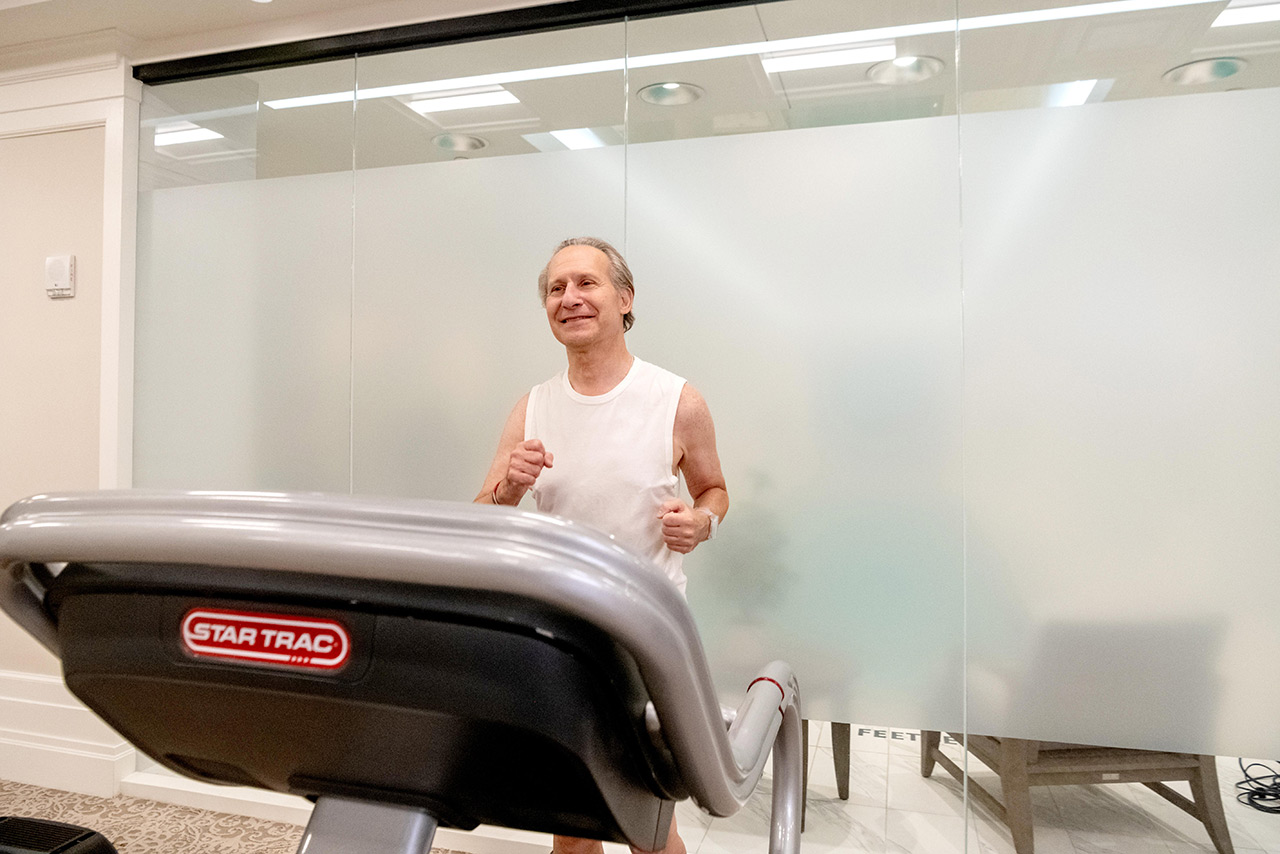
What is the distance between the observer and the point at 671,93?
2434 millimetres

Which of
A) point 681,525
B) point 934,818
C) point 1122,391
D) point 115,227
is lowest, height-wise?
point 934,818

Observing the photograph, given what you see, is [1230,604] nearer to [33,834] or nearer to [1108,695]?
[1108,695]

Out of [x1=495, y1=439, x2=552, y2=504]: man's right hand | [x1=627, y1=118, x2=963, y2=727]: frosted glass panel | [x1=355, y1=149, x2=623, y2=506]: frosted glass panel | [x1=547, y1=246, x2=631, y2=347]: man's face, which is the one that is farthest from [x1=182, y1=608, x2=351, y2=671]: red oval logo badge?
[x1=355, y1=149, x2=623, y2=506]: frosted glass panel

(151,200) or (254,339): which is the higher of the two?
(151,200)

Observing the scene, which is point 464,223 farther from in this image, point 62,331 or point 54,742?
point 54,742

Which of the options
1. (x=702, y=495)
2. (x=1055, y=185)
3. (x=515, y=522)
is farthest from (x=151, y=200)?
(x=515, y=522)

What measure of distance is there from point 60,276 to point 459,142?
1.62m

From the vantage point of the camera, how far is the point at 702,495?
1862mm

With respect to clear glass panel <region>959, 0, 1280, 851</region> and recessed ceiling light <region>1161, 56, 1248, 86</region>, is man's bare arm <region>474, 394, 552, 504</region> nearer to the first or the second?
clear glass panel <region>959, 0, 1280, 851</region>

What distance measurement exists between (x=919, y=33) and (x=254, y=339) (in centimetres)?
226

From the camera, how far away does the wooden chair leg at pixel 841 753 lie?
2.25 m

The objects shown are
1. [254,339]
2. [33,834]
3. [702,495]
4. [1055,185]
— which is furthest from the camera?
→ [254,339]

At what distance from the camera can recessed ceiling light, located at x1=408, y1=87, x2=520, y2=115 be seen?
2586 millimetres

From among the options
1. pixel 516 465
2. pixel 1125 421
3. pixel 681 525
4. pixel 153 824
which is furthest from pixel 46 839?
pixel 1125 421
